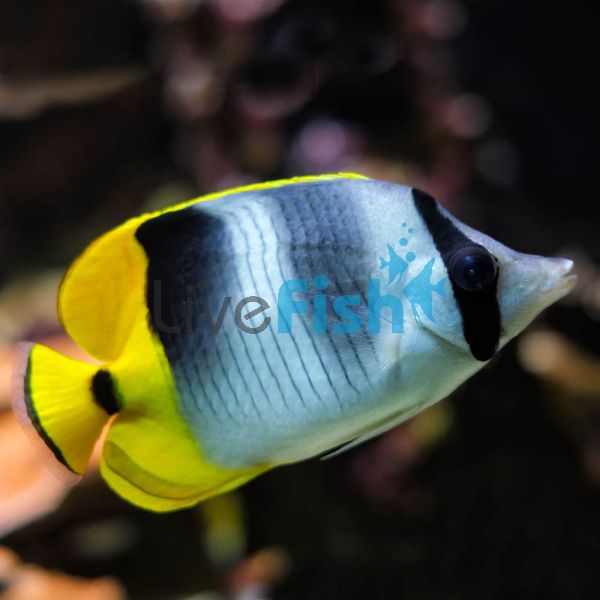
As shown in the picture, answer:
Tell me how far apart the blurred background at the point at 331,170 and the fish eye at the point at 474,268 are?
1.12 m

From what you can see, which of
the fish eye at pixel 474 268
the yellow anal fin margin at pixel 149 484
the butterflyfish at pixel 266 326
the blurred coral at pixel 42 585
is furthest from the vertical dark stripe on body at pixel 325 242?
the blurred coral at pixel 42 585

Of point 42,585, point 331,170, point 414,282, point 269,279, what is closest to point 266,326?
point 269,279

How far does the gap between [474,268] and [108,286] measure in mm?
Result: 434

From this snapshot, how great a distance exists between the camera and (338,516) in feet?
6.77

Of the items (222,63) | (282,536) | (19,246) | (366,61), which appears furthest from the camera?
(19,246)

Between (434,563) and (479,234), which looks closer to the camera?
(479,234)

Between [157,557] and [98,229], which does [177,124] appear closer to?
[98,229]

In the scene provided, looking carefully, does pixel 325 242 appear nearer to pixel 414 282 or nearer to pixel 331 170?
pixel 414 282

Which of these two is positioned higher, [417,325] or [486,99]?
[417,325]

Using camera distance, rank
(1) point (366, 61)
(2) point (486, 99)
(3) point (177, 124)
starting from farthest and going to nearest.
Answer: (2) point (486, 99) < (3) point (177, 124) < (1) point (366, 61)

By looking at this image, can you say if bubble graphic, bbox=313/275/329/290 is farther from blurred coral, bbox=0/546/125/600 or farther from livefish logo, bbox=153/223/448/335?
blurred coral, bbox=0/546/125/600

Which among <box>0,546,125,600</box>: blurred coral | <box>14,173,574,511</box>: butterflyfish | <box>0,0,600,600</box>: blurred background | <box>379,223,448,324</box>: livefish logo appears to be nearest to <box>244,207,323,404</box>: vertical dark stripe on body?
<box>14,173,574,511</box>: butterflyfish

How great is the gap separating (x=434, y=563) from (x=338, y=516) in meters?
0.33

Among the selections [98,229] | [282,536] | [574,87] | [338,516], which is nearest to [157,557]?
[282,536]
